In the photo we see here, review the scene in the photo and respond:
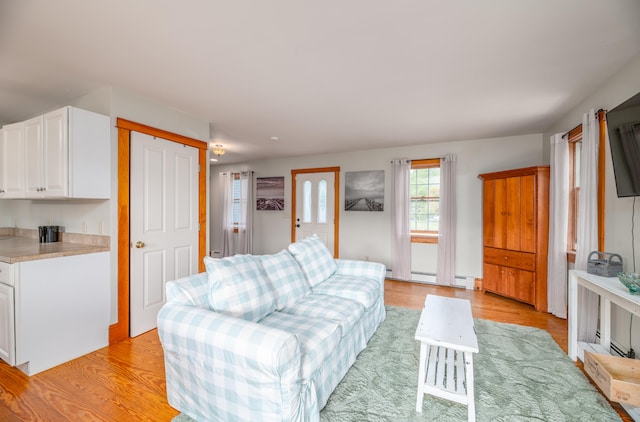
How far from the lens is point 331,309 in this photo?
2113 millimetres

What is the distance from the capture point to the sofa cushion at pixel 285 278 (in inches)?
86.4

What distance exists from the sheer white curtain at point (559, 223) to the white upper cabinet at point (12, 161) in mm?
5613

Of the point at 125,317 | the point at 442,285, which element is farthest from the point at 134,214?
the point at 442,285

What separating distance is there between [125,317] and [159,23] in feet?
8.35

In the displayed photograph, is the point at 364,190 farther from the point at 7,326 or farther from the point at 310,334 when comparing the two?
the point at 7,326

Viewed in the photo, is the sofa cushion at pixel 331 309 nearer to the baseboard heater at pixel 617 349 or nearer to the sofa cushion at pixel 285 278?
the sofa cushion at pixel 285 278

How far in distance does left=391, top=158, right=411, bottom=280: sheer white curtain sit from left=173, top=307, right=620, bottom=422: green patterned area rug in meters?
2.14

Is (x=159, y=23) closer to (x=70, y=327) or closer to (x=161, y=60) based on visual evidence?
(x=161, y=60)

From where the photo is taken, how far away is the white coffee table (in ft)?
5.28

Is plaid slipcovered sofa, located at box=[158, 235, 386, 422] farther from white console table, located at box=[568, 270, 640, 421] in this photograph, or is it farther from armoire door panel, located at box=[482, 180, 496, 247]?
armoire door panel, located at box=[482, 180, 496, 247]

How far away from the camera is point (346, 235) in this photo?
5348mm

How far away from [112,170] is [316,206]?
3.58 meters

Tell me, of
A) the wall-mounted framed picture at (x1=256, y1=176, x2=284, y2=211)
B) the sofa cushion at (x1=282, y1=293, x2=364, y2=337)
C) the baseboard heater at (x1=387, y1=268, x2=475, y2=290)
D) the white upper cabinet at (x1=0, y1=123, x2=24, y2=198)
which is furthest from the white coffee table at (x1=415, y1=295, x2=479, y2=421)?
the wall-mounted framed picture at (x1=256, y1=176, x2=284, y2=211)

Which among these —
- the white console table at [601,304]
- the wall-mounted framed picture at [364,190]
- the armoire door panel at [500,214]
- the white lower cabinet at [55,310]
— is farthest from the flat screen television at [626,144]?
the white lower cabinet at [55,310]
